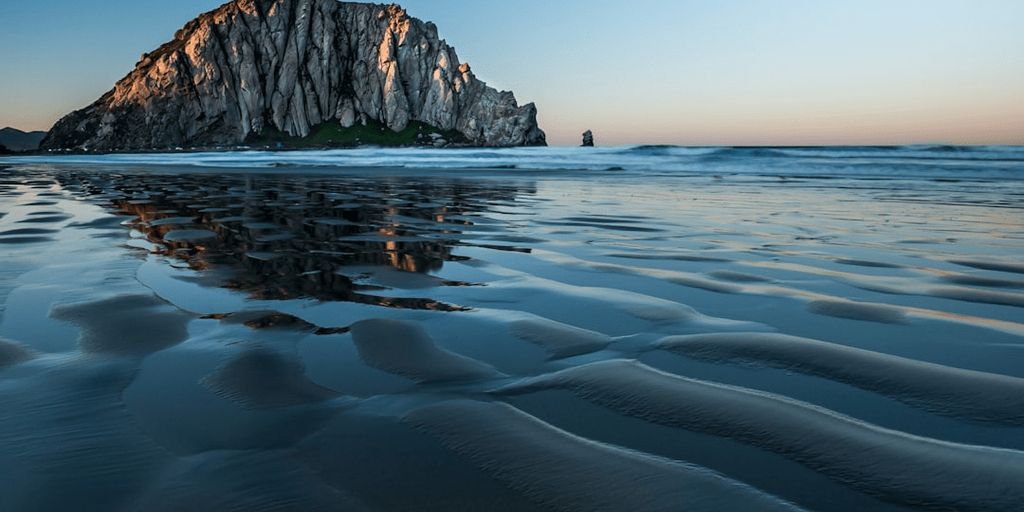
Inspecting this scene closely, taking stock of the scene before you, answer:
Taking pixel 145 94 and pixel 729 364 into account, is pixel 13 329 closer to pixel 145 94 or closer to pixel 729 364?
pixel 729 364

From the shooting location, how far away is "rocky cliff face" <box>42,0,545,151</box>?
133m

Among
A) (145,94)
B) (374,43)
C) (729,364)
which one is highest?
(374,43)

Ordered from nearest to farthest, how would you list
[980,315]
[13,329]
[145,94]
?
1. [13,329]
2. [980,315]
3. [145,94]

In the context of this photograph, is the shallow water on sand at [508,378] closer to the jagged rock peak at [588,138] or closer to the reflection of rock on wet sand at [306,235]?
the reflection of rock on wet sand at [306,235]

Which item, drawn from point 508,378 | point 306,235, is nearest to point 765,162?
point 306,235

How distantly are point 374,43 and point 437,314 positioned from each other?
522 feet

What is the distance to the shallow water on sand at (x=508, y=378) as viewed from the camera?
1.45 metres

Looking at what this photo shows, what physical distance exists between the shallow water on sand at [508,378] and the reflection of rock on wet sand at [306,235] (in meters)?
0.06

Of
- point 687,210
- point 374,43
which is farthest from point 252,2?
point 687,210

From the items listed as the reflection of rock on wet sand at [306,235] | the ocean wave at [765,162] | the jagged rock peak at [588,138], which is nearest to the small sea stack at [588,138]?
the jagged rock peak at [588,138]

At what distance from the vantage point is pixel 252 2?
139375mm

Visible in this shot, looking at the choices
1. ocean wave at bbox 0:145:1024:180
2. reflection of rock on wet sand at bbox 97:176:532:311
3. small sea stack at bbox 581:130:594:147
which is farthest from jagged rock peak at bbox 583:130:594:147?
reflection of rock on wet sand at bbox 97:176:532:311

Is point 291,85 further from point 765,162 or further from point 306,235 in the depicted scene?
point 306,235

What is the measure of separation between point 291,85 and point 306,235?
150 m
